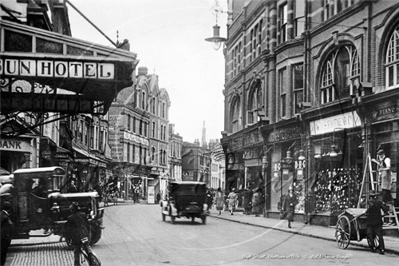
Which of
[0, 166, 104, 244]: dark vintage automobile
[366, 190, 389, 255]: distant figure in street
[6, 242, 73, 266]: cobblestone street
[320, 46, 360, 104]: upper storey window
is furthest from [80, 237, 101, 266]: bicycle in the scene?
[320, 46, 360, 104]: upper storey window

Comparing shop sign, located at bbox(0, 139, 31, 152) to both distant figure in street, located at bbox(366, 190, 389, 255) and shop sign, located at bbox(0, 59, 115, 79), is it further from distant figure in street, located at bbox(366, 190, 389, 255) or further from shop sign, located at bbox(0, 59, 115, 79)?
distant figure in street, located at bbox(366, 190, 389, 255)

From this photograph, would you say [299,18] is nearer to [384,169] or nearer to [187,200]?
[187,200]

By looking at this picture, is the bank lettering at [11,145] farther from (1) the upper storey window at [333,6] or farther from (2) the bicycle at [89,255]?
(1) the upper storey window at [333,6]

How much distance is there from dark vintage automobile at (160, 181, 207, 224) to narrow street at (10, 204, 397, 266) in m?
4.14

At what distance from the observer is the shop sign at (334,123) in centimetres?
2306

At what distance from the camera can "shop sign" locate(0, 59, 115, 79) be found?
10.3 m

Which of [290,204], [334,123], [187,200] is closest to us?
[334,123]

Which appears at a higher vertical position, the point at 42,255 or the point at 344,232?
the point at 344,232

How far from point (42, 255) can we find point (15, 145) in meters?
9.26

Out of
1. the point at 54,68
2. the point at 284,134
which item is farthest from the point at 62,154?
the point at 54,68

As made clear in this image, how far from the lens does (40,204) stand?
15.4m

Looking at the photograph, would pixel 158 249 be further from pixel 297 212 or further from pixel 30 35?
pixel 297 212

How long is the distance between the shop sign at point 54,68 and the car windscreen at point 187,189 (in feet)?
49.7

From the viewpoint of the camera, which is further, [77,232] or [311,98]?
[311,98]
